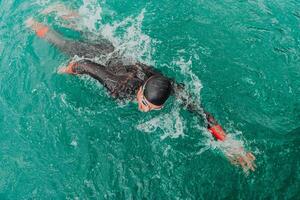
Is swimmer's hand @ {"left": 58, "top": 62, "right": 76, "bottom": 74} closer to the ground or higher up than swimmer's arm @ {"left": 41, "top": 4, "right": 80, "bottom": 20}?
closer to the ground

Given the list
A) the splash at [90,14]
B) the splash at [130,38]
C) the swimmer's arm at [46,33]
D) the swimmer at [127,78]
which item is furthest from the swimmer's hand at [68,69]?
the splash at [90,14]

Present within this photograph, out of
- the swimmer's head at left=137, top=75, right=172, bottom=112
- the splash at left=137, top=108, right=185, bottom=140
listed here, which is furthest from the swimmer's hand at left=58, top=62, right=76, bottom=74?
the splash at left=137, top=108, right=185, bottom=140

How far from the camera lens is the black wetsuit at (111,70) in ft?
39.2

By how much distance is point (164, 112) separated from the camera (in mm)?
11773

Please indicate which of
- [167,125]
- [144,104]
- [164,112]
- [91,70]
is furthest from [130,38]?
[167,125]

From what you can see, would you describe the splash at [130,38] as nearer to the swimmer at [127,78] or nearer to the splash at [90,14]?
the swimmer at [127,78]

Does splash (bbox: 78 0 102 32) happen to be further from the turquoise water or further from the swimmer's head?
the swimmer's head

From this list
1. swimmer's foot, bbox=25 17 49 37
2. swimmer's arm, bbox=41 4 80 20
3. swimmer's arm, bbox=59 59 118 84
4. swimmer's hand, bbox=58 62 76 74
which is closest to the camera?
swimmer's arm, bbox=59 59 118 84

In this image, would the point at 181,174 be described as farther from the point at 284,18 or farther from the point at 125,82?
the point at 284,18

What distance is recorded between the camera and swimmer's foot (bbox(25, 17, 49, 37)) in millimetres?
15754

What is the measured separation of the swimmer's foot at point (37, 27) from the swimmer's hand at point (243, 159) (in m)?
9.60

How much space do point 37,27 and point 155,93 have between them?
814cm

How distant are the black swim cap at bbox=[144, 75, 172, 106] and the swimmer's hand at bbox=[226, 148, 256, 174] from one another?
241 cm

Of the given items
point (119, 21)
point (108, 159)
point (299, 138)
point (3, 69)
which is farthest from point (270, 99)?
point (3, 69)
